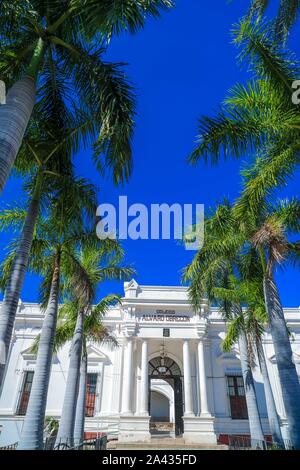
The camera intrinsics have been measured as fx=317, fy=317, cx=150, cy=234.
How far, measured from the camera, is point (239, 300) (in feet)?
41.2

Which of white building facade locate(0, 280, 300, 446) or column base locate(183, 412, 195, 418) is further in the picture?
white building facade locate(0, 280, 300, 446)

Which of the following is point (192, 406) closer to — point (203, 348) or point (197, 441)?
point (197, 441)

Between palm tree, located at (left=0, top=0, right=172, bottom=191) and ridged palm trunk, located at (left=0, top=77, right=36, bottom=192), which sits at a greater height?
palm tree, located at (left=0, top=0, right=172, bottom=191)

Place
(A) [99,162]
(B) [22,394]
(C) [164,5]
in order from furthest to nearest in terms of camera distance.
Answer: (B) [22,394] < (A) [99,162] < (C) [164,5]

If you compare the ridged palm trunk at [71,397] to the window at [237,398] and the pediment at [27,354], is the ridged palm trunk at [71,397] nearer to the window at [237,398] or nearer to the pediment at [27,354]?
the pediment at [27,354]

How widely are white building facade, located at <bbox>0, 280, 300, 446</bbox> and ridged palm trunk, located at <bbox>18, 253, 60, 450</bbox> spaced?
10600mm

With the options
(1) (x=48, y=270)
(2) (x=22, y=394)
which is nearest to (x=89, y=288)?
(1) (x=48, y=270)

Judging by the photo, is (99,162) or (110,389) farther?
(110,389)

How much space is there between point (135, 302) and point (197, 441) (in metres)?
7.97

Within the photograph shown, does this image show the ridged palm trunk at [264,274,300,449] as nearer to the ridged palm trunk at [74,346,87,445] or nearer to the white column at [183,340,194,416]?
the ridged palm trunk at [74,346,87,445]

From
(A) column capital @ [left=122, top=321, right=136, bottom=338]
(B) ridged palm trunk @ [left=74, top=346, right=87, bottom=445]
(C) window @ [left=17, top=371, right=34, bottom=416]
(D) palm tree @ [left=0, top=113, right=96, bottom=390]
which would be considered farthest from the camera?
(A) column capital @ [left=122, top=321, right=136, bottom=338]

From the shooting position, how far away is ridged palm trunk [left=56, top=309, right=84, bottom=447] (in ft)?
30.1

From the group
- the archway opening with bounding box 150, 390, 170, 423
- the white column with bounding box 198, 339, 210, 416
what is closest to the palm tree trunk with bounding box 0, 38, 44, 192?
the white column with bounding box 198, 339, 210, 416

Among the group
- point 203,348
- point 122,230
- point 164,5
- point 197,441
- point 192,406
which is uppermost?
point 164,5
